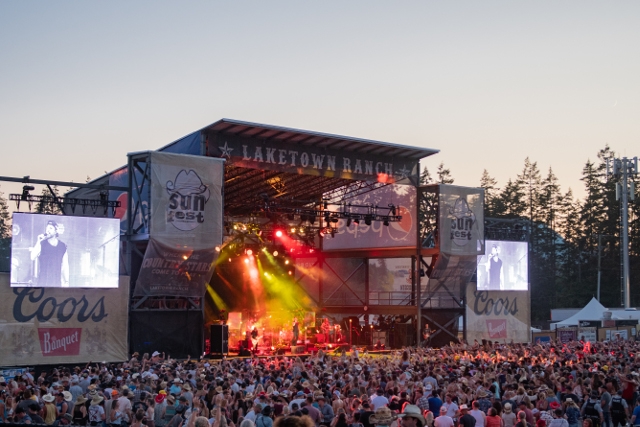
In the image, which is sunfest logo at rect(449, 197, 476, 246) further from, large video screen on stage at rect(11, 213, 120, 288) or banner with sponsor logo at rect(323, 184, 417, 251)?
large video screen on stage at rect(11, 213, 120, 288)

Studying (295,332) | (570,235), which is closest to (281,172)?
(295,332)

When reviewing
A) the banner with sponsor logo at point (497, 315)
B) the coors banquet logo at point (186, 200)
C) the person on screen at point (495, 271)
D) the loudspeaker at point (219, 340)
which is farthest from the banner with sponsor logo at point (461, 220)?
the coors banquet logo at point (186, 200)

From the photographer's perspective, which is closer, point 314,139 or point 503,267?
point 314,139

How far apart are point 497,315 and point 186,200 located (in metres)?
17.8

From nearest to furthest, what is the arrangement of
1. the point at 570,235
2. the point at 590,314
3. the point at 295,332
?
the point at 295,332 → the point at 590,314 → the point at 570,235

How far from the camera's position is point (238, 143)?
25094mm

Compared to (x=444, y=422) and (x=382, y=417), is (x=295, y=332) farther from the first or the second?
(x=382, y=417)

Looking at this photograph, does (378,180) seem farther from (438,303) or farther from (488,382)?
(488,382)

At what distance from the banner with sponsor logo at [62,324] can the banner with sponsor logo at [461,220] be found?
1433cm

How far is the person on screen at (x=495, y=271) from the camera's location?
110 ft

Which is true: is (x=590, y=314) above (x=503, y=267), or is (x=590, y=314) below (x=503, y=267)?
below

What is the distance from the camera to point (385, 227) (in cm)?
3272

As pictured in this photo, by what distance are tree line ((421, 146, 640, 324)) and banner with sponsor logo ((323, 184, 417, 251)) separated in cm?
3253

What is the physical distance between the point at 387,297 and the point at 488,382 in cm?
2184
